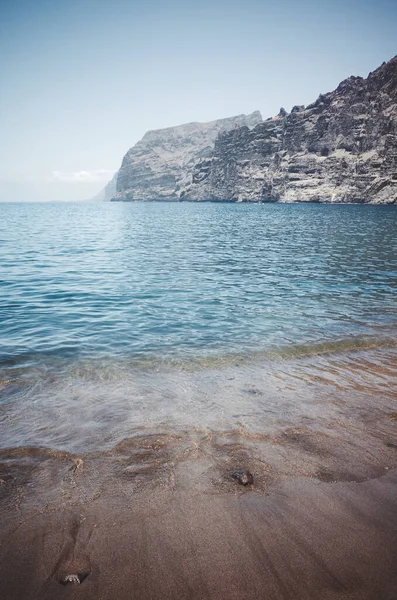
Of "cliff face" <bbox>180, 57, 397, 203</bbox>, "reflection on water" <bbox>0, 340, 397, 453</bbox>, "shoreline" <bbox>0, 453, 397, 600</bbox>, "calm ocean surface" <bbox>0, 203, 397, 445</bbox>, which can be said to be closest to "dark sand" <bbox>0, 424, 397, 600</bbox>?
"shoreline" <bbox>0, 453, 397, 600</bbox>

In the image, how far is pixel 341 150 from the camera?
163 m

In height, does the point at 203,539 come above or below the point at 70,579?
below

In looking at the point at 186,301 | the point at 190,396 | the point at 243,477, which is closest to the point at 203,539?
the point at 243,477

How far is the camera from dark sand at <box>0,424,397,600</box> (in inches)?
105

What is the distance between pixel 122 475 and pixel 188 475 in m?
0.87

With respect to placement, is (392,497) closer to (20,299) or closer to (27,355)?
(27,355)

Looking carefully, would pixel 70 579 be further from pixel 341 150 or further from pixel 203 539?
pixel 341 150

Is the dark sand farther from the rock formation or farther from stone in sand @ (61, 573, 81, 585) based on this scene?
the rock formation

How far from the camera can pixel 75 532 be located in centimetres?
319

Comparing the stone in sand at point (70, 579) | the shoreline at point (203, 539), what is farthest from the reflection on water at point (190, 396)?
the stone in sand at point (70, 579)

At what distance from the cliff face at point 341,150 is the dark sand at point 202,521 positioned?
15097 centimetres

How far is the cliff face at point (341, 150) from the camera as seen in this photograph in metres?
138

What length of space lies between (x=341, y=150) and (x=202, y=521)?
19428 centimetres

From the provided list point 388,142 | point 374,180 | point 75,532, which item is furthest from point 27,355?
point 388,142
